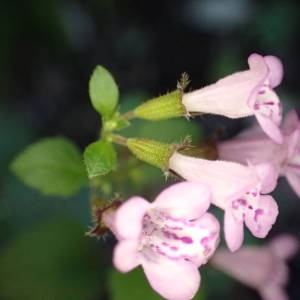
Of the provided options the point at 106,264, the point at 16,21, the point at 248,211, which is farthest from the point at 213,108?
the point at 16,21

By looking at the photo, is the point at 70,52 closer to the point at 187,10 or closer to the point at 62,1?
the point at 62,1

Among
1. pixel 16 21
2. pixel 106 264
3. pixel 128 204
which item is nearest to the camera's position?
pixel 128 204

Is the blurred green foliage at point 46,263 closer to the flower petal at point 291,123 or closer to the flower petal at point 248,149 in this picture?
the flower petal at point 248,149

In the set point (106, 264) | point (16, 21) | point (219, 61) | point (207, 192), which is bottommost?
point (106, 264)

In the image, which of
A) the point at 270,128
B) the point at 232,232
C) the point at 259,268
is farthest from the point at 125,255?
the point at 259,268

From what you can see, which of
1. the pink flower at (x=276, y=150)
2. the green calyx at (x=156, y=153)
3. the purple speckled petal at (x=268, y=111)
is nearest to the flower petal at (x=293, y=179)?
the pink flower at (x=276, y=150)
